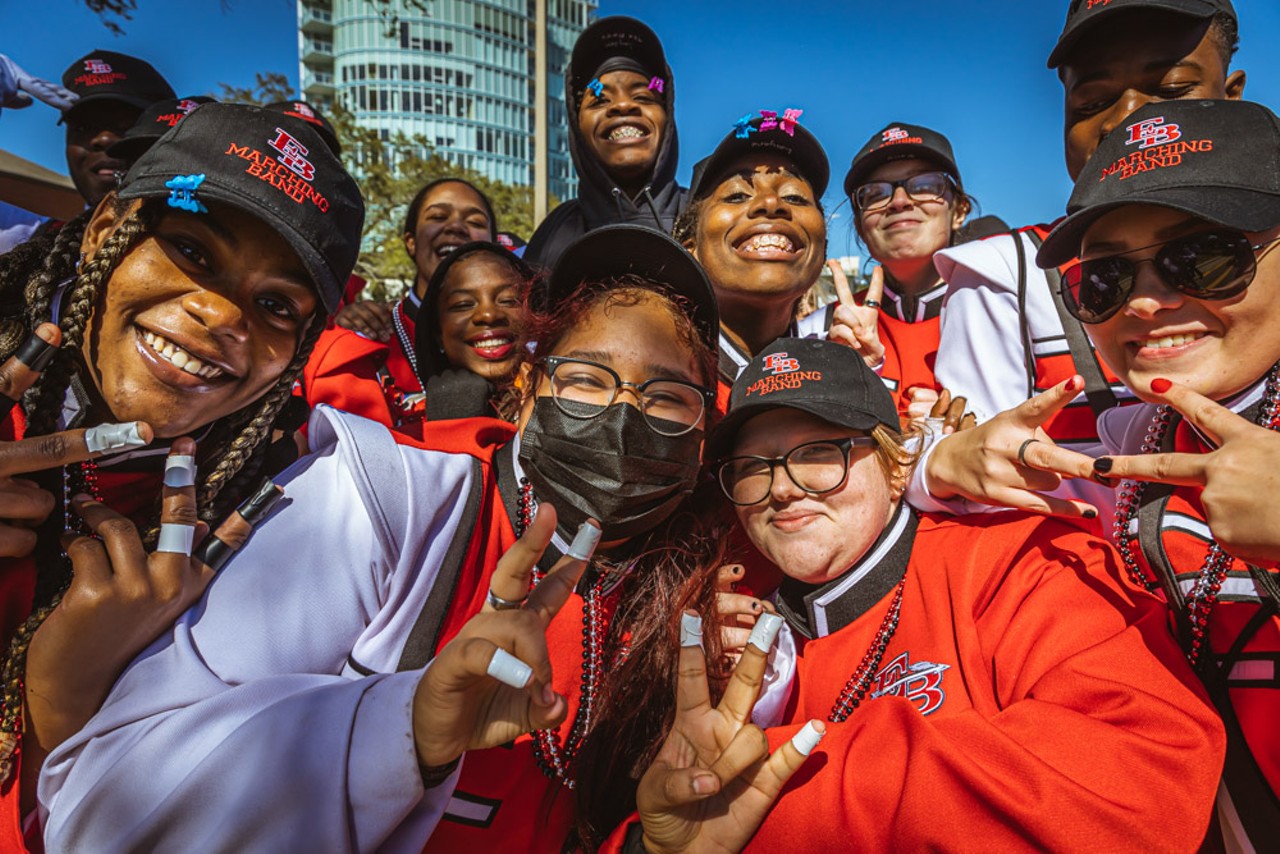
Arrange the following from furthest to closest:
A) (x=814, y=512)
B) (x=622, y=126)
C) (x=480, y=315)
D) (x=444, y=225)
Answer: (x=444, y=225)
(x=622, y=126)
(x=480, y=315)
(x=814, y=512)

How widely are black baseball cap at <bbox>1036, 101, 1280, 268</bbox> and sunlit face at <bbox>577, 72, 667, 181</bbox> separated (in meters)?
3.13

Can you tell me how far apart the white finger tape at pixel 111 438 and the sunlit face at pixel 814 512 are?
166 cm

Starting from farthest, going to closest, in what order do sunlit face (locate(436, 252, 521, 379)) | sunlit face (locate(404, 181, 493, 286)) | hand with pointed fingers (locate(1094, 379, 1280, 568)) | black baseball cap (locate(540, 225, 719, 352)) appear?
1. sunlit face (locate(404, 181, 493, 286))
2. sunlit face (locate(436, 252, 521, 379))
3. black baseball cap (locate(540, 225, 719, 352))
4. hand with pointed fingers (locate(1094, 379, 1280, 568))

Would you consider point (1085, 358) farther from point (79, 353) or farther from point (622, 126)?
point (79, 353)

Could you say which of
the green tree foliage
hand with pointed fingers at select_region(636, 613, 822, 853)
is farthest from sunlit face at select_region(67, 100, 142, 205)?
the green tree foliage

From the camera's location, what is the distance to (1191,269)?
1.89 m

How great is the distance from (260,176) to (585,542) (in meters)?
1.25

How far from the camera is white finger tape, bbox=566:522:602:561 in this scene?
180 cm

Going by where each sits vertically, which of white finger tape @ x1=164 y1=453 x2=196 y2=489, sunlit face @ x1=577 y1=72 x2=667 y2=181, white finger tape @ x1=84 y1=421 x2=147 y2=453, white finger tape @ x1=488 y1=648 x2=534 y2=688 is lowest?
white finger tape @ x1=488 y1=648 x2=534 y2=688

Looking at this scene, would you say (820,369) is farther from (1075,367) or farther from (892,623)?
(1075,367)

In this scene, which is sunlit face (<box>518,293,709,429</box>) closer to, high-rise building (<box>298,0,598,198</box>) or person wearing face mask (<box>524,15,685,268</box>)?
person wearing face mask (<box>524,15,685,268</box>)

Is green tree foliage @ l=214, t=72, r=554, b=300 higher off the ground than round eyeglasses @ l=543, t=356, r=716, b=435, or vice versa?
green tree foliage @ l=214, t=72, r=554, b=300

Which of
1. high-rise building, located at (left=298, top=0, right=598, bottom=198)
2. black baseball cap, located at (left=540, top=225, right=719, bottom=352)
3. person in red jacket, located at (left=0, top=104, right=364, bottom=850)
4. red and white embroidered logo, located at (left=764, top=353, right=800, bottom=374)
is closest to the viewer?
person in red jacket, located at (left=0, top=104, right=364, bottom=850)

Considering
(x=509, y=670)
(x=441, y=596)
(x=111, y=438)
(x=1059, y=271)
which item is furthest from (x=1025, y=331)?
(x=111, y=438)
